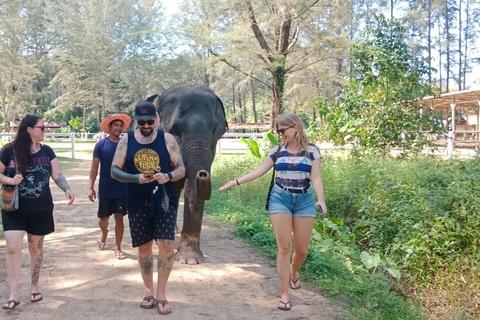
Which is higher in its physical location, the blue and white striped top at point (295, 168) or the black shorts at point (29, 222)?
Answer: the blue and white striped top at point (295, 168)

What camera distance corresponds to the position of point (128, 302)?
14.6 ft

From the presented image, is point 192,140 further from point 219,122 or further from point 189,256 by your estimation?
point 189,256

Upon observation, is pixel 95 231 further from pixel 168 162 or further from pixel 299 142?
pixel 299 142

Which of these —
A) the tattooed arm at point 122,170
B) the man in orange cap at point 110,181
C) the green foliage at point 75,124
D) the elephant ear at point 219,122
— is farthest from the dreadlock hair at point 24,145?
the green foliage at point 75,124

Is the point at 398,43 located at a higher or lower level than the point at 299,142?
higher

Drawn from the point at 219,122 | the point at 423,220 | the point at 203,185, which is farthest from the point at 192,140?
the point at 423,220

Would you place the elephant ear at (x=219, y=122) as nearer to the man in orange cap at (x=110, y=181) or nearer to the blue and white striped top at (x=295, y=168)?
the man in orange cap at (x=110, y=181)

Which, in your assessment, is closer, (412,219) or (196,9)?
(412,219)

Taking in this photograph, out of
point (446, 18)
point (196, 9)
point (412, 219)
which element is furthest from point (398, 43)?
point (446, 18)

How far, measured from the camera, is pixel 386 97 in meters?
11.5

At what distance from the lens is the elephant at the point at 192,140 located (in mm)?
5645

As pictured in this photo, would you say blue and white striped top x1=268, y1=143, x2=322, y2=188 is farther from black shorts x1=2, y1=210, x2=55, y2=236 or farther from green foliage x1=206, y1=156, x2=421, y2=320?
black shorts x1=2, y1=210, x2=55, y2=236

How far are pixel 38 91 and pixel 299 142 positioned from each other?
183 ft

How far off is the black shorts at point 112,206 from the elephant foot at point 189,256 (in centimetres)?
91
